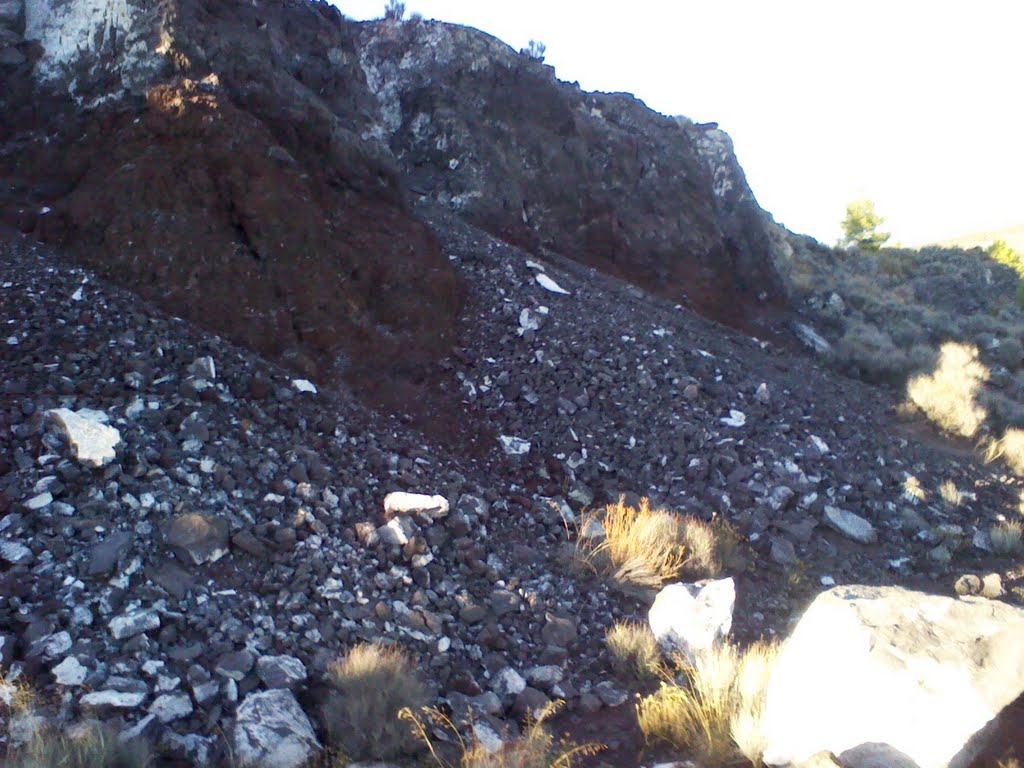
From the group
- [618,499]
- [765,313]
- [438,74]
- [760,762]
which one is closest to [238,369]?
[618,499]

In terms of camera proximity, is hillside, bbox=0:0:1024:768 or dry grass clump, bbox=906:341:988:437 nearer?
hillside, bbox=0:0:1024:768

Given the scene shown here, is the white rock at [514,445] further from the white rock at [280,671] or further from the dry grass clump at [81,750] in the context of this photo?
the dry grass clump at [81,750]

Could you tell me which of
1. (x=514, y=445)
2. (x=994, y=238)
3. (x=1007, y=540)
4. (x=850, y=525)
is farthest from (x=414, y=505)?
(x=994, y=238)

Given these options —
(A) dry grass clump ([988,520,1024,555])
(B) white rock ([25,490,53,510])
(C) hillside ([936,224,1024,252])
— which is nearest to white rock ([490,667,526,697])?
(B) white rock ([25,490,53,510])

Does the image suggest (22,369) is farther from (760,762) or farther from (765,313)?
(765,313)

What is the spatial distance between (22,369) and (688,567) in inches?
193

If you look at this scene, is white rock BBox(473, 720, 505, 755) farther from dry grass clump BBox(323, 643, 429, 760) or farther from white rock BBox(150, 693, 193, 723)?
white rock BBox(150, 693, 193, 723)

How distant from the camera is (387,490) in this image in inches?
253

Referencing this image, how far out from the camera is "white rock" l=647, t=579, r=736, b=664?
553cm

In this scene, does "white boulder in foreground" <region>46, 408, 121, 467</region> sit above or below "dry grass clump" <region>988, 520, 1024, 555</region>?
below

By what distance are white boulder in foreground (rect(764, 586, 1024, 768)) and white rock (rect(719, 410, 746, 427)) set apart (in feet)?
16.1

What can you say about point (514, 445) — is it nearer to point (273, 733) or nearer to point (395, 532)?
point (395, 532)

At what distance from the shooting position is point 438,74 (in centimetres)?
1420

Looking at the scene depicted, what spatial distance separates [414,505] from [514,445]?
76.9 inches
